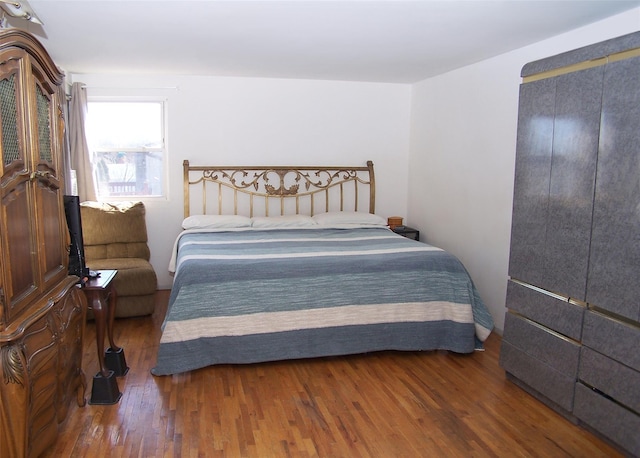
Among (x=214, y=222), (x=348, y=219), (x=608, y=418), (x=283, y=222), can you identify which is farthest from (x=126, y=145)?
(x=608, y=418)

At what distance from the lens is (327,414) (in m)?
2.76

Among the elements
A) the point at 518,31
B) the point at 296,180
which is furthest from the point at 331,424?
the point at 296,180

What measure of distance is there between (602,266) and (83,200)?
457 centimetres

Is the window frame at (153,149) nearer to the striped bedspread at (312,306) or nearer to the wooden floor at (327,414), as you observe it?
the striped bedspread at (312,306)

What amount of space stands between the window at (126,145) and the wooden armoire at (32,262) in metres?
2.67

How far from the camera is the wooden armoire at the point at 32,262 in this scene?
1.81 m

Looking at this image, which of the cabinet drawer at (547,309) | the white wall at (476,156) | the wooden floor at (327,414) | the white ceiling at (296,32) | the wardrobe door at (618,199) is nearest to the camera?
the wardrobe door at (618,199)

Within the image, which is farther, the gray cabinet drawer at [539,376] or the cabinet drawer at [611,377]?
the gray cabinet drawer at [539,376]

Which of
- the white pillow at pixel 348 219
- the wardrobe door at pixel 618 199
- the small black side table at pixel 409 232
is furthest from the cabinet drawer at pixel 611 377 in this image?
the small black side table at pixel 409 232

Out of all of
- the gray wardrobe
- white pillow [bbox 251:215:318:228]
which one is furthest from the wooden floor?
white pillow [bbox 251:215:318:228]

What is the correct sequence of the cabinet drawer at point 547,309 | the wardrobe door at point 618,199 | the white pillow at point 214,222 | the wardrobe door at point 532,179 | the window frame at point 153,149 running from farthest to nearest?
1. the window frame at point 153,149
2. the white pillow at point 214,222
3. the wardrobe door at point 532,179
4. the cabinet drawer at point 547,309
5. the wardrobe door at point 618,199

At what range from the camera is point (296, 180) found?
547 cm

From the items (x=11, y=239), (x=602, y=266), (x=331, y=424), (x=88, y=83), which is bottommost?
(x=331, y=424)

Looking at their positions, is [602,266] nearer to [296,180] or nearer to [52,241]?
[52,241]
